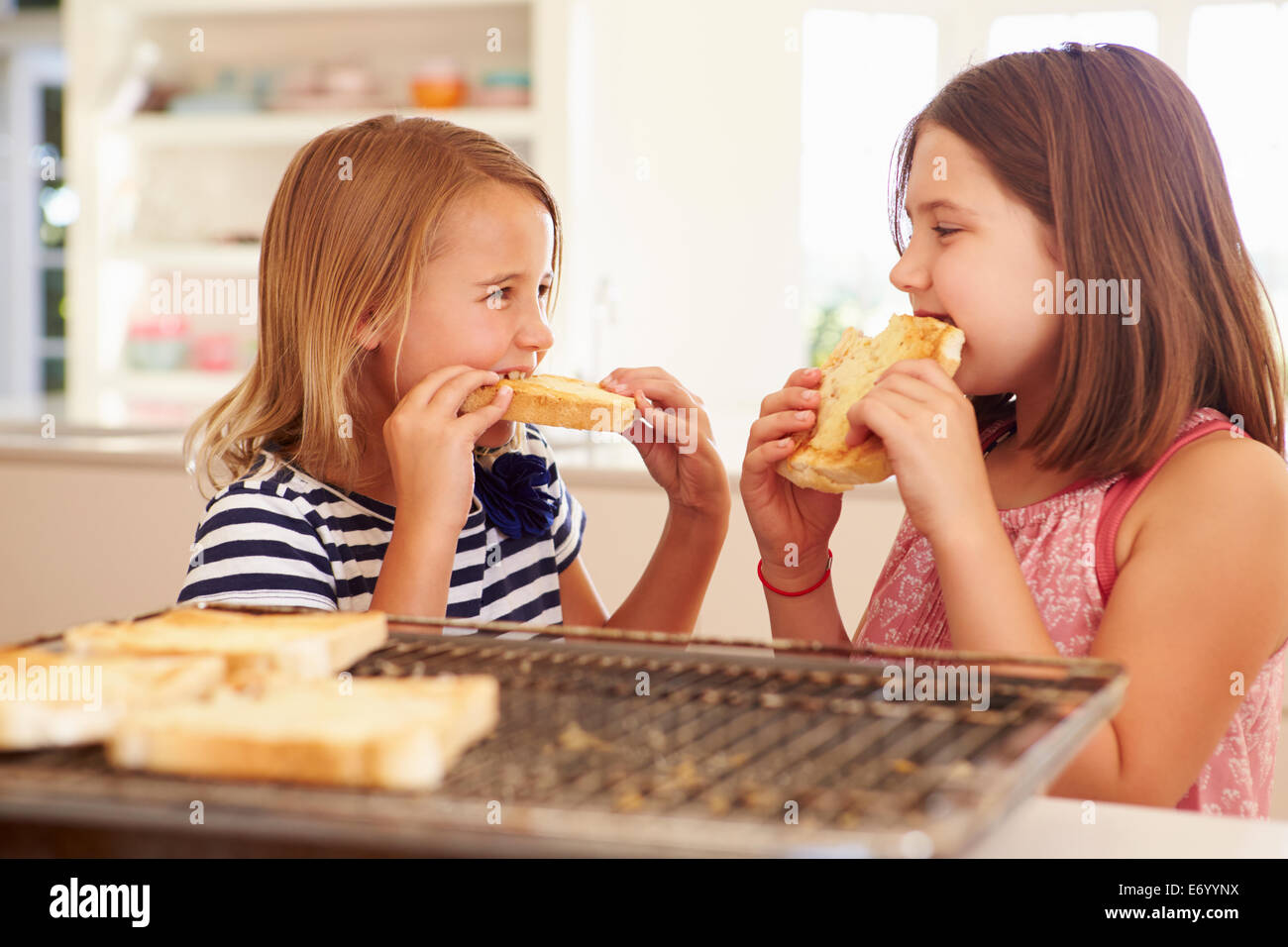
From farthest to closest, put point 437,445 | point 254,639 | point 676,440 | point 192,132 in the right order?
1. point 192,132
2. point 676,440
3. point 437,445
4. point 254,639

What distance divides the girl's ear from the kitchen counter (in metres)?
1.02

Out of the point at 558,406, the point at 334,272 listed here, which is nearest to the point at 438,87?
the point at 334,272

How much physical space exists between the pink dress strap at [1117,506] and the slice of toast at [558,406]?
0.58 metres

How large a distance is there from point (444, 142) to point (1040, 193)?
0.76m

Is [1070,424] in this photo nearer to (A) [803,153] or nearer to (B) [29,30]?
(A) [803,153]

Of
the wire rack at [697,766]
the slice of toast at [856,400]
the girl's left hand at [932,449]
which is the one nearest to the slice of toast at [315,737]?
the wire rack at [697,766]

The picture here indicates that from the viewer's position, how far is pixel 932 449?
3.86 ft

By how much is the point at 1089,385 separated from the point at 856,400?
0.24 metres

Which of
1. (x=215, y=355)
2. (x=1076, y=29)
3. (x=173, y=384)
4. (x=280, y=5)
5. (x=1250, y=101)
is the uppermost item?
(x=280, y=5)

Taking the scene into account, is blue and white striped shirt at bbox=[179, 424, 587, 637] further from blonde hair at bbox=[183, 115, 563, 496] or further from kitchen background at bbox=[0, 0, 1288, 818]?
kitchen background at bbox=[0, 0, 1288, 818]

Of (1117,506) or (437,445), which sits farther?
(437,445)

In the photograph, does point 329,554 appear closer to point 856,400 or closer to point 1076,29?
point 856,400

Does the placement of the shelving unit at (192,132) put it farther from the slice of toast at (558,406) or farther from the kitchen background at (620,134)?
the slice of toast at (558,406)

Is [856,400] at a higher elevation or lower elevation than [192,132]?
lower
